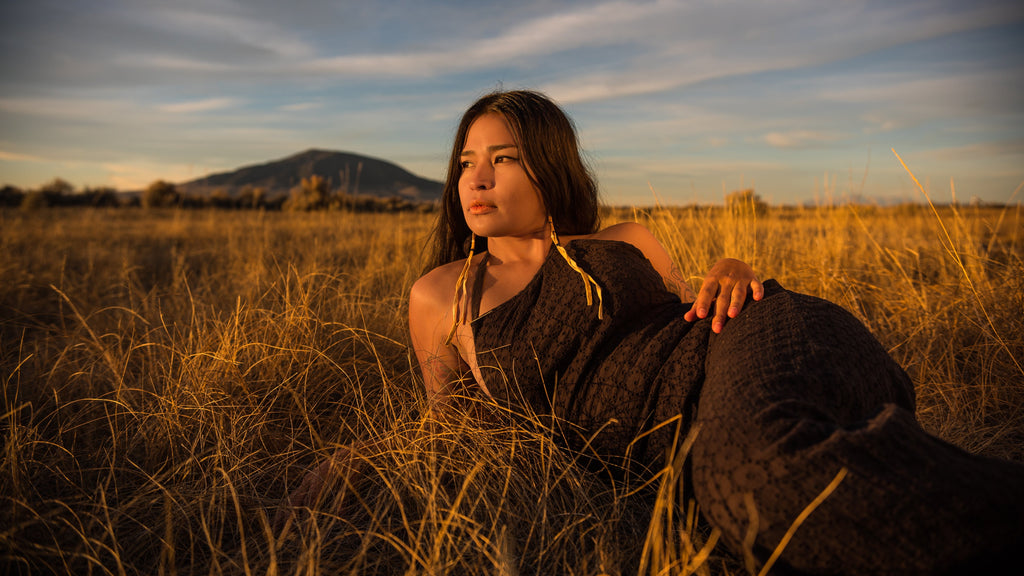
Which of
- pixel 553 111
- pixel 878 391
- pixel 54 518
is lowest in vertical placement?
pixel 54 518

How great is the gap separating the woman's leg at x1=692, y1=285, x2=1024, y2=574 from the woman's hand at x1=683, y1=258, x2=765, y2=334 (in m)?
0.26

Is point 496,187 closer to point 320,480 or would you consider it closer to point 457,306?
point 457,306

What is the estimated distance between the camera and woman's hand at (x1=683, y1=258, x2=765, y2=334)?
1.55 m

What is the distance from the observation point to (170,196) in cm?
1677

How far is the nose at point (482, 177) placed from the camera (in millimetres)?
1910

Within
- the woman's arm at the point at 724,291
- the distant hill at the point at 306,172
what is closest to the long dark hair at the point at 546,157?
the woman's arm at the point at 724,291

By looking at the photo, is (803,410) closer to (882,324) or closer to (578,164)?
(578,164)

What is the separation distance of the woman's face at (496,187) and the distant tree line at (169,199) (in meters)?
10.8

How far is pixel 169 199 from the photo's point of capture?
1641cm

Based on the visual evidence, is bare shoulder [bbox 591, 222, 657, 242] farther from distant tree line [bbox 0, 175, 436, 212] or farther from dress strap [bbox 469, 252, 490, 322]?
distant tree line [bbox 0, 175, 436, 212]

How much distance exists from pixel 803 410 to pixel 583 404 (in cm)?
59

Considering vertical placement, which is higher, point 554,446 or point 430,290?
point 430,290

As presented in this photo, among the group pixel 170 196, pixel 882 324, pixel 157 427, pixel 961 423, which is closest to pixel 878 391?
pixel 961 423

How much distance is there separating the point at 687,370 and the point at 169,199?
18.1 metres
